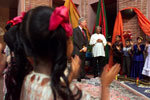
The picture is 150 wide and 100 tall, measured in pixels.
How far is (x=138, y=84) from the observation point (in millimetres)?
4273

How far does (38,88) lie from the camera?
2.69 feet

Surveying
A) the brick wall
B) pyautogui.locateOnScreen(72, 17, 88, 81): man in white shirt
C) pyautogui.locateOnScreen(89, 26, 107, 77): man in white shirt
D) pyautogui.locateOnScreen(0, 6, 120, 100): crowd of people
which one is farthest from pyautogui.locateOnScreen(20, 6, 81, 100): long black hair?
the brick wall

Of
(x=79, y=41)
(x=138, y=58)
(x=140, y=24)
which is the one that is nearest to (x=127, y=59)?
(x=138, y=58)

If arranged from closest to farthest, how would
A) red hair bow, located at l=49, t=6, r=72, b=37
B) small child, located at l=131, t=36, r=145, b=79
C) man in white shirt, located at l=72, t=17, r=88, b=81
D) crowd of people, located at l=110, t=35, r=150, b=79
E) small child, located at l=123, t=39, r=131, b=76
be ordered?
red hair bow, located at l=49, t=6, r=72, b=37
man in white shirt, located at l=72, t=17, r=88, b=81
crowd of people, located at l=110, t=35, r=150, b=79
small child, located at l=131, t=36, r=145, b=79
small child, located at l=123, t=39, r=131, b=76

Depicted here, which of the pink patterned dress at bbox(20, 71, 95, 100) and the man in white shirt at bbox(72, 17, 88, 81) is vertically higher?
the man in white shirt at bbox(72, 17, 88, 81)

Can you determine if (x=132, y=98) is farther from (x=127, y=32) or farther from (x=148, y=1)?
(x=148, y=1)

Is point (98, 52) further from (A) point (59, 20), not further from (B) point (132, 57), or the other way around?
(A) point (59, 20)

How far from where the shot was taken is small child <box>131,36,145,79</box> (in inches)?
184

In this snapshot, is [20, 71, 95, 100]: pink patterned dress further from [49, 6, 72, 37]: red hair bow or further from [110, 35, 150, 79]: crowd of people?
[110, 35, 150, 79]: crowd of people

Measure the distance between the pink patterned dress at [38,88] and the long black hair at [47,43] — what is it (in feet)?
0.10

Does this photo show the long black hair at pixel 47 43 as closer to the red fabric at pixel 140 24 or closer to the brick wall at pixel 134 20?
the red fabric at pixel 140 24

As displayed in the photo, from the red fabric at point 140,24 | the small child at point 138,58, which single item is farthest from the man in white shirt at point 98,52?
the small child at point 138,58

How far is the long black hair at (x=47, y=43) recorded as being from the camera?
763mm

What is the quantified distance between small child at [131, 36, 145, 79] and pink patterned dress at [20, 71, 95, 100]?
13.9ft
